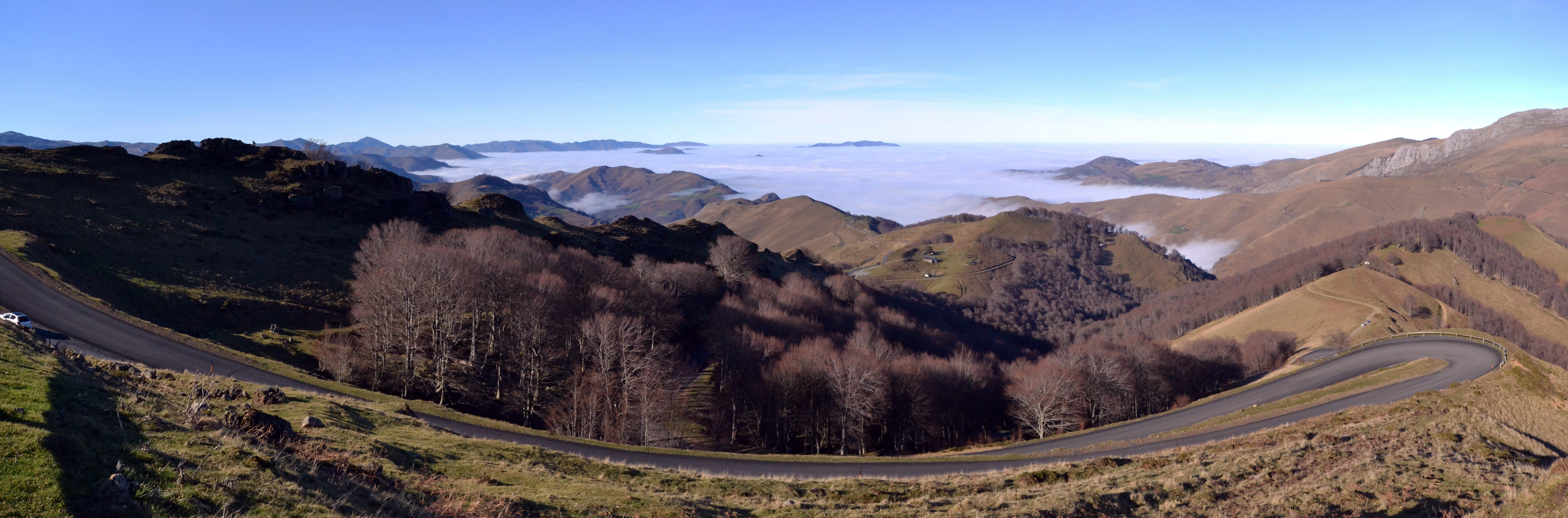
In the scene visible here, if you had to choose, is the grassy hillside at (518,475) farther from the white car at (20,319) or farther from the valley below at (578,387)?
the white car at (20,319)

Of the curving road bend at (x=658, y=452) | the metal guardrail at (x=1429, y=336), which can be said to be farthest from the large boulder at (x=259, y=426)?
the metal guardrail at (x=1429, y=336)

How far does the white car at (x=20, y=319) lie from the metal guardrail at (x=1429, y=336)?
4564 inches

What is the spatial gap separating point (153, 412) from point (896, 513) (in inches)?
761

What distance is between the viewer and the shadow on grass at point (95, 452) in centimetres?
991

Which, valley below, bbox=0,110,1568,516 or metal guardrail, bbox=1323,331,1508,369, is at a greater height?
valley below, bbox=0,110,1568,516

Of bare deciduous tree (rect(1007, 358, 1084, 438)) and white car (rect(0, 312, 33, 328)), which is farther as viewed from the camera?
bare deciduous tree (rect(1007, 358, 1084, 438))

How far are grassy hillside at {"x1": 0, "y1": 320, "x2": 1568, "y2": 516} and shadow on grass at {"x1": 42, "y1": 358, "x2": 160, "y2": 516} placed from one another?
0.04 meters

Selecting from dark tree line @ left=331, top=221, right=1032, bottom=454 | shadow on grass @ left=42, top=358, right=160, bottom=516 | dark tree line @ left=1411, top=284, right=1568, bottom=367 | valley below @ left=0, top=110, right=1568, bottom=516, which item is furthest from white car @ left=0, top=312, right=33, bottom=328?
dark tree line @ left=1411, top=284, right=1568, bottom=367

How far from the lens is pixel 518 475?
66.7 feet

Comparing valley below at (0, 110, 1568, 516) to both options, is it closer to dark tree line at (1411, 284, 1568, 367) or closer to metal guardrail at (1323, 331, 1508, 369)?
metal guardrail at (1323, 331, 1508, 369)

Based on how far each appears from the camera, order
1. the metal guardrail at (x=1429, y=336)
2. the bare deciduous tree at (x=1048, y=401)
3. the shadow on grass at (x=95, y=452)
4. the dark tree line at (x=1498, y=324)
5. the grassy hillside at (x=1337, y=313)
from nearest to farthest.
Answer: the shadow on grass at (x=95, y=452) → the bare deciduous tree at (x=1048, y=401) → the metal guardrail at (x=1429, y=336) → the grassy hillside at (x=1337, y=313) → the dark tree line at (x=1498, y=324)

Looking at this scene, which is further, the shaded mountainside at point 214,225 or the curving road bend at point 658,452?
the shaded mountainside at point 214,225

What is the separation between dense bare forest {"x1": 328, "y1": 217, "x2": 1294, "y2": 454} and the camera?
1779 inches

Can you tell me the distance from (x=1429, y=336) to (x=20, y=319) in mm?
136298
